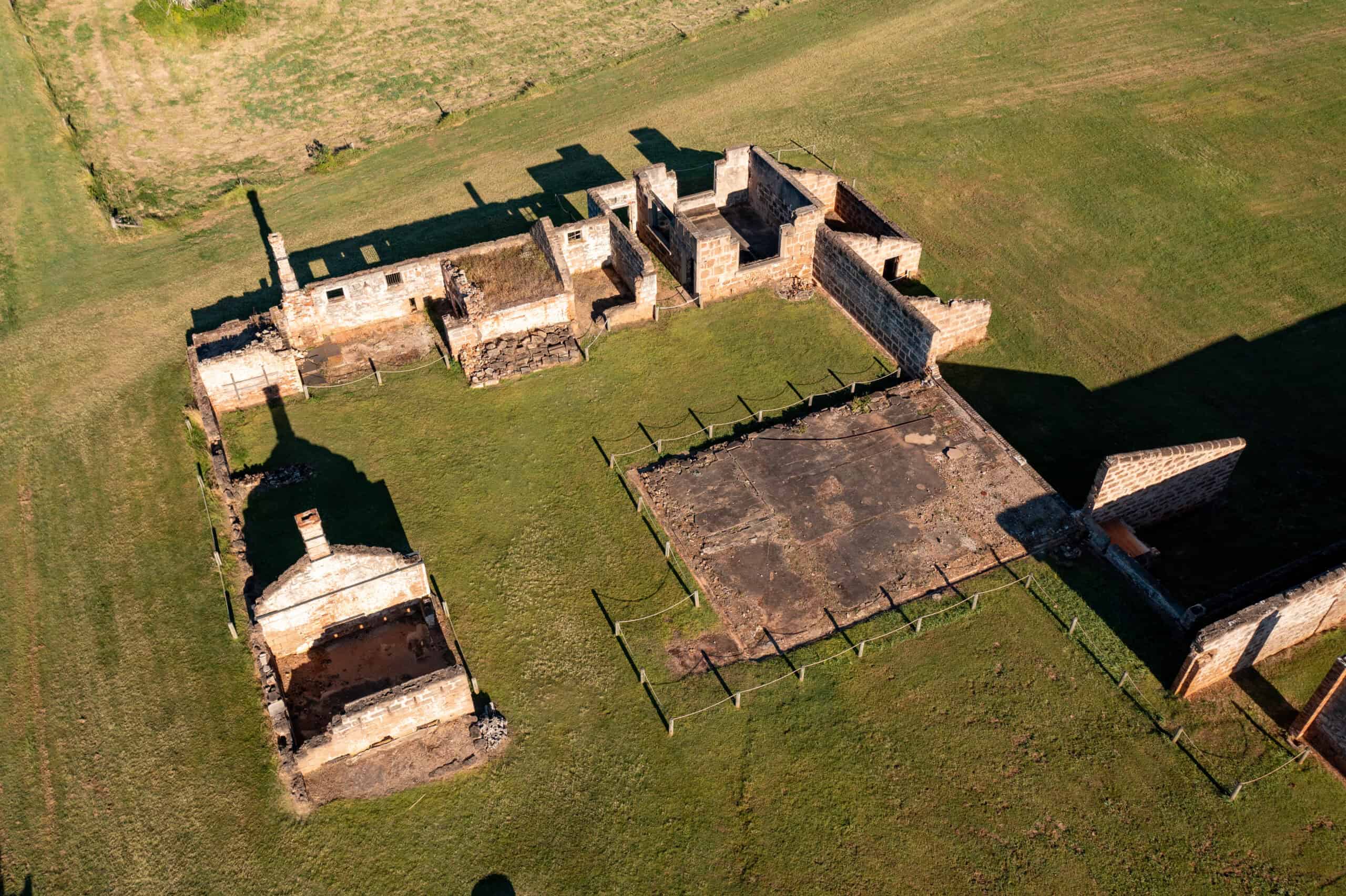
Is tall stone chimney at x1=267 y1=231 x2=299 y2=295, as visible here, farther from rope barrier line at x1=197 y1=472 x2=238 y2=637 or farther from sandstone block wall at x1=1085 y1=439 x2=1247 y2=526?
sandstone block wall at x1=1085 y1=439 x2=1247 y2=526

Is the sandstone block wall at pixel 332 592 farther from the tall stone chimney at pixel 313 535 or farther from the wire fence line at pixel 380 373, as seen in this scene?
the wire fence line at pixel 380 373

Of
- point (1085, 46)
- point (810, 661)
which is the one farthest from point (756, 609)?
point (1085, 46)

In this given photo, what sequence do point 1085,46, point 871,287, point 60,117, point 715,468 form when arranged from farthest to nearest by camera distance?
1. point 1085,46
2. point 60,117
3. point 871,287
4. point 715,468

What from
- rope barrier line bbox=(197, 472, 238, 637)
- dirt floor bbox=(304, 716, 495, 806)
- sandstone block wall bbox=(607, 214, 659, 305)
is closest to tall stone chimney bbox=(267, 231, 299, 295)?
rope barrier line bbox=(197, 472, 238, 637)

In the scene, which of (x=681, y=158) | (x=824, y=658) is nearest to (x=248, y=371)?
(x=824, y=658)

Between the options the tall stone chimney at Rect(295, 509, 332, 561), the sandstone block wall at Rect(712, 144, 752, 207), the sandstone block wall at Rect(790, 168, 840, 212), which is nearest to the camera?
the tall stone chimney at Rect(295, 509, 332, 561)

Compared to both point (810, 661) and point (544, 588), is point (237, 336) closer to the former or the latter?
point (544, 588)
